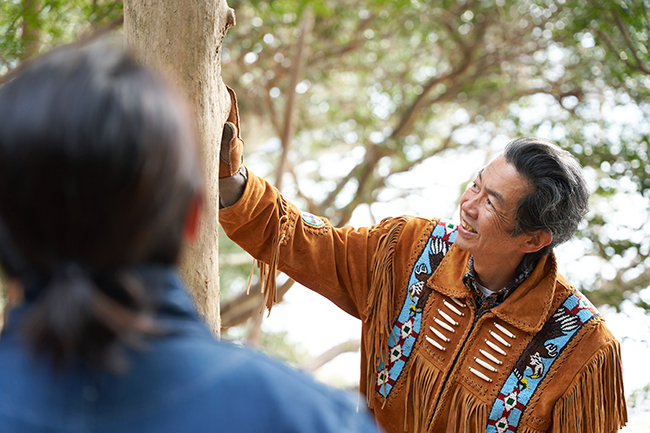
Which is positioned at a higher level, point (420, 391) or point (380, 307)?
point (380, 307)

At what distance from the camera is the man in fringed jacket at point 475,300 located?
173 centimetres

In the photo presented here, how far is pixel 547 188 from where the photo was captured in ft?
5.83

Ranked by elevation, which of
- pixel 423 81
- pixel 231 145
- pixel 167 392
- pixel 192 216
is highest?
pixel 192 216

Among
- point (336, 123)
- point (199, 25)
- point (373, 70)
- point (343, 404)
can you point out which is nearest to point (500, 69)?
point (373, 70)

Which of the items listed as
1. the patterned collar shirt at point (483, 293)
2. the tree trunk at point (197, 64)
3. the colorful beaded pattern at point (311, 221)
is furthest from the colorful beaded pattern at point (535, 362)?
the tree trunk at point (197, 64)

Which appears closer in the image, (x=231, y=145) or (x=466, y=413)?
(x=231, y=145)

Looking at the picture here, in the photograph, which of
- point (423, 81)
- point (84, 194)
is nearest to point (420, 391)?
point (84, 194)

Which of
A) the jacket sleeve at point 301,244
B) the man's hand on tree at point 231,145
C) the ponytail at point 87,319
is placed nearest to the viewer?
the ponytail at point 87,319

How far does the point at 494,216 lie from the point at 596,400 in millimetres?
630

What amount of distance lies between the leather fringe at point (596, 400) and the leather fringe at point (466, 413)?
0.21m

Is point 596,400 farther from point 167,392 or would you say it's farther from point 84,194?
point 84,194

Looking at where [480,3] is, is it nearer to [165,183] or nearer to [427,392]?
[427,392]

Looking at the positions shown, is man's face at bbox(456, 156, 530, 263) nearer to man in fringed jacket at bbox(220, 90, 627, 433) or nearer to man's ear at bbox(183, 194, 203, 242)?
man in fringed jacket at bbox(220, 90, 627, 433)

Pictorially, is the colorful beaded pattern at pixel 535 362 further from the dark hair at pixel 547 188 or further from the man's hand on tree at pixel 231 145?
the man's hand on tree at pixel 231 145
